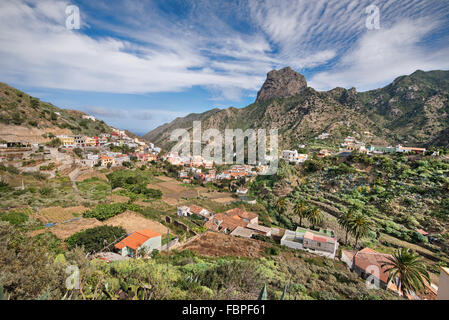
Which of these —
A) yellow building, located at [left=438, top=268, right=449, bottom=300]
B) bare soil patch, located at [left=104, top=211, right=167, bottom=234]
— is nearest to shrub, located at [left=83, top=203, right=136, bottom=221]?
bare soil patch, located at [left=104, top=211, right=167, bottom=234]

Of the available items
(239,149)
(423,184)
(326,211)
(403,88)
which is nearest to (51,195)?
(326,211)

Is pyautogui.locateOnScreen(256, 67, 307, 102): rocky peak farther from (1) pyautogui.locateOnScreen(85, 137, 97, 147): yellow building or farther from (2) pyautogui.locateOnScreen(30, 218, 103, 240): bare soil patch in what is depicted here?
(2) pyautogui.locateOnScreen(30, 218, 103, 240): bare soil patch

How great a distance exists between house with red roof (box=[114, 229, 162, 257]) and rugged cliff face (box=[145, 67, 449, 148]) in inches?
2407

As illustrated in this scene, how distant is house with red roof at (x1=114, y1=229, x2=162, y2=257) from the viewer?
1328 cm

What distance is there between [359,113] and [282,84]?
59918 millimetres

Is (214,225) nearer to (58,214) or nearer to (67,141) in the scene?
(58,214)

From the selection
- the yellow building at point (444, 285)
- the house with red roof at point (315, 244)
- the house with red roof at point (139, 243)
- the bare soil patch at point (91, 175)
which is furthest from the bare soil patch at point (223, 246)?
the bare soil patch at point (91, 175)

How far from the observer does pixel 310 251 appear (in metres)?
17.5

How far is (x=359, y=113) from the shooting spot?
284ft

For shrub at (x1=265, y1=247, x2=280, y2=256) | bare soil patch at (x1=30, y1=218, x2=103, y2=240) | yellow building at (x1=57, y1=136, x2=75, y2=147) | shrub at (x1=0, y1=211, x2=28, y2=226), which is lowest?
shrub at (x1=265, y1=247, x2=280, y2=256)

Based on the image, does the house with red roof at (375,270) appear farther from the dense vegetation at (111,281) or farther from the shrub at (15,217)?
the shrub at (15,217)

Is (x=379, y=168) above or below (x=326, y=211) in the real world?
above
